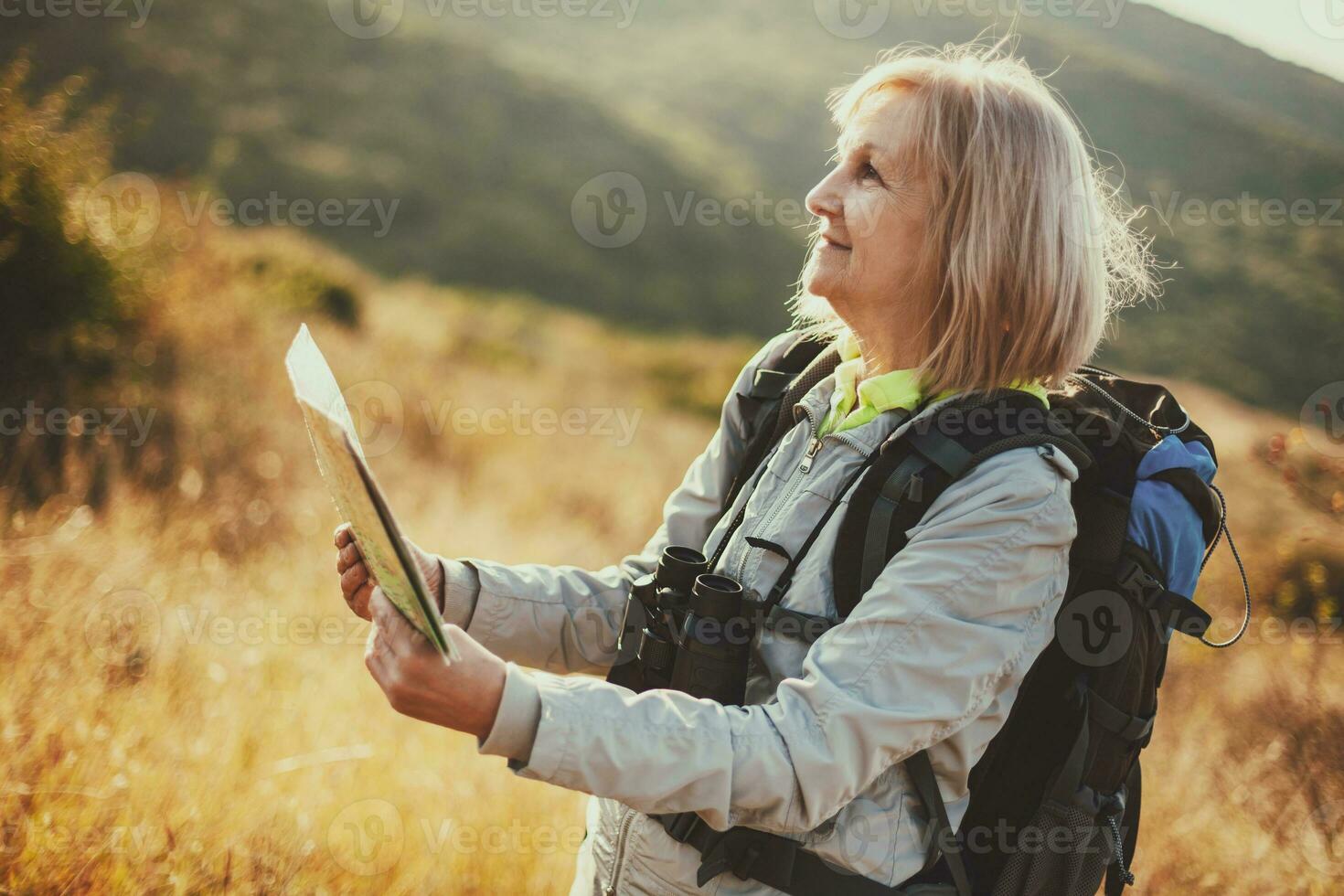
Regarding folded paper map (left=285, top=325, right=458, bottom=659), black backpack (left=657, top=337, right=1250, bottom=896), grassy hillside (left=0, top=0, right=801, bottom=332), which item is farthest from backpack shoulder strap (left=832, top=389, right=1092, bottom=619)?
grassy hillside (left=0, top=0, right=801, bottom=332)

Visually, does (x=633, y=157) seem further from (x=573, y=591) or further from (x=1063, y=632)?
(x=1063, y=632)

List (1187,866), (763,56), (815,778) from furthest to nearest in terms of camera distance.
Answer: (763,56)
(1187,866)
(815,778)

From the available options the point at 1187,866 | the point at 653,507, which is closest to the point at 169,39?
the point at 653,507

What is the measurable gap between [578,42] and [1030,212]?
279 ft

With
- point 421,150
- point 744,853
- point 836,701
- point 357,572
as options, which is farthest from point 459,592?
point 421,150

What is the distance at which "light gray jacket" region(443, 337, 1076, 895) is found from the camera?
1494 mm

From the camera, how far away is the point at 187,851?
283 cm

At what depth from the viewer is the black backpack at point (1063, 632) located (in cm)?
178

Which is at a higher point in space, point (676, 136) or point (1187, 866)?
point (1187, 866)

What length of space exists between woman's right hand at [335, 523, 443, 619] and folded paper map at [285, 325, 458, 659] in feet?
1.15

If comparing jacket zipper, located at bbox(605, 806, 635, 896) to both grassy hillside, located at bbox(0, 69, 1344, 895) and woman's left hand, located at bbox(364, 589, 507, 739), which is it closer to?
woman's left hand, located at bbox(364, 589, 507, 739)

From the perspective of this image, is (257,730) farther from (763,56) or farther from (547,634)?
(763,56)

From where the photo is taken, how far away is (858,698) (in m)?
1.58

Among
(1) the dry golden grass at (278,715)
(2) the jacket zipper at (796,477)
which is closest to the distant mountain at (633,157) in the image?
(1) the dry golden grass at (278,715)
